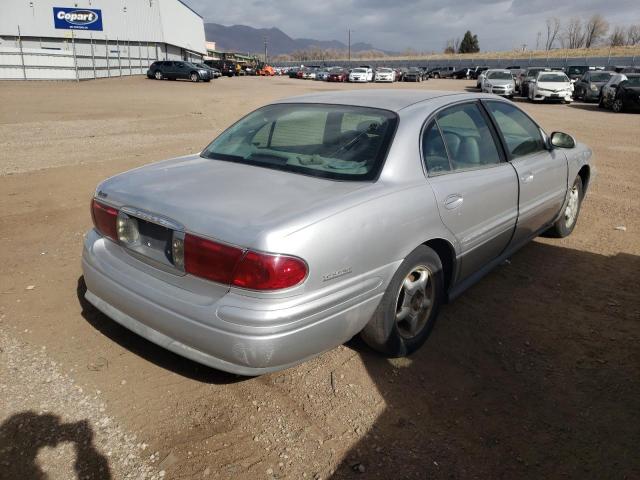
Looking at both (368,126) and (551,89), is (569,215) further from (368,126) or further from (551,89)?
(551,89)

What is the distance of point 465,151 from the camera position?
354 cm

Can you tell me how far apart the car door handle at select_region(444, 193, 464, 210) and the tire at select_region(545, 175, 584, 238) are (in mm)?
2452

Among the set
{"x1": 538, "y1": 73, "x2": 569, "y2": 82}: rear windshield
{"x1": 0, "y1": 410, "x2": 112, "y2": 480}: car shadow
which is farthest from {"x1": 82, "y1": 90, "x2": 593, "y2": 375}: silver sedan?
{"x1": 538, "y1": 73, "x2": 569, "y2": 82}: rear windshield

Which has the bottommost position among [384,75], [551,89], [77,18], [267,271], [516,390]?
[516,390]

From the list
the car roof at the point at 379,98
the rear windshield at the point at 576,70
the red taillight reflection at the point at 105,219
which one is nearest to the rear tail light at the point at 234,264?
the red taillight reflection at the point at 105,219

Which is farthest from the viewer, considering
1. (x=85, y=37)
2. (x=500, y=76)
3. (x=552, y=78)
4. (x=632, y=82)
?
(x=85, y=37)

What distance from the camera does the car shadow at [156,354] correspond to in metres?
2.94

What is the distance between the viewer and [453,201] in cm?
318

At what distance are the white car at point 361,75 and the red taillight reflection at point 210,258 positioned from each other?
150 feet

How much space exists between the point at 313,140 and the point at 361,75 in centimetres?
4492

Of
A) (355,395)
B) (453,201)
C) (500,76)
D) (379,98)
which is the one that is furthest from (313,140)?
(500,76)

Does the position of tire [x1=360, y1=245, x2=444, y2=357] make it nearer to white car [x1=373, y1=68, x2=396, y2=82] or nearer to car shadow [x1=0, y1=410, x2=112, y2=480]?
car shadow [x1=0, y1=410, x2=112, y2=480]

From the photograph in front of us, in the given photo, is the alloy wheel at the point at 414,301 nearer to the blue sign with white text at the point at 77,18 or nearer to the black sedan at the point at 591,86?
the black sedan at the point at 591,86

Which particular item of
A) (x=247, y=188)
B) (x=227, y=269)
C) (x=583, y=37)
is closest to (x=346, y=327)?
(x=227, y=269)
